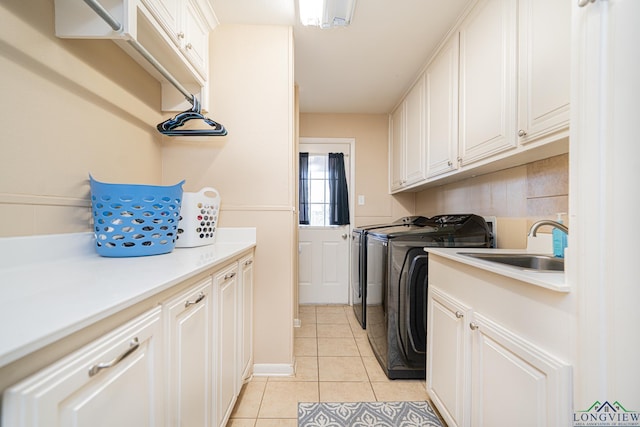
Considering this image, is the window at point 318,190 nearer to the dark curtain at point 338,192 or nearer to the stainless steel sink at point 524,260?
the dark curtain at point 338,192

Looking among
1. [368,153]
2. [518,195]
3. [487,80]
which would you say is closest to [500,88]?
[487,80]

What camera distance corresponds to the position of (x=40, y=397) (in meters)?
0.38

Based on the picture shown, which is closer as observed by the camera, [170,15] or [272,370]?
[170,15]

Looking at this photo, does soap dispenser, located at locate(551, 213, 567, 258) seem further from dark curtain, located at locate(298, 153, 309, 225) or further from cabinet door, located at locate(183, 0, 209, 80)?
dark curtain, located at locate(298, 153, 309, 225)

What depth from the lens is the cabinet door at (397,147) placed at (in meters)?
2.70

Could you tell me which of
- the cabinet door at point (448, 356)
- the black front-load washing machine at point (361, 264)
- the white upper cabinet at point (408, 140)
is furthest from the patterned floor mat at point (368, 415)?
the white upper cabinet at point (408, 140)

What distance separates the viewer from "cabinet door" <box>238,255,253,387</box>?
1428 millimetres

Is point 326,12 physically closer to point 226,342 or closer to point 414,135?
point 414,135

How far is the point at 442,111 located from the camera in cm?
183

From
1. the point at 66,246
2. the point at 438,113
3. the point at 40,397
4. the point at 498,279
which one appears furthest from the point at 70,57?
the point at 438,113

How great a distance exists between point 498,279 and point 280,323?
1327mm

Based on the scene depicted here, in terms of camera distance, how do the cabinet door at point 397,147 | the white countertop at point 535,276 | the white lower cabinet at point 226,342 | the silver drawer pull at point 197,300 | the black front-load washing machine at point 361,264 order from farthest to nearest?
the cabinet door at point 397,147
the black front-load washing machine at point 361,264
the white lower cabinet at point 226,342
the silver drawer pull at point 197,300
the white countertop at point 535,276

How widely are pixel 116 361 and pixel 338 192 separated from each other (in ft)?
9.02

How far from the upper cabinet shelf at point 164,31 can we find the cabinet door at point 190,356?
3.32 ft
